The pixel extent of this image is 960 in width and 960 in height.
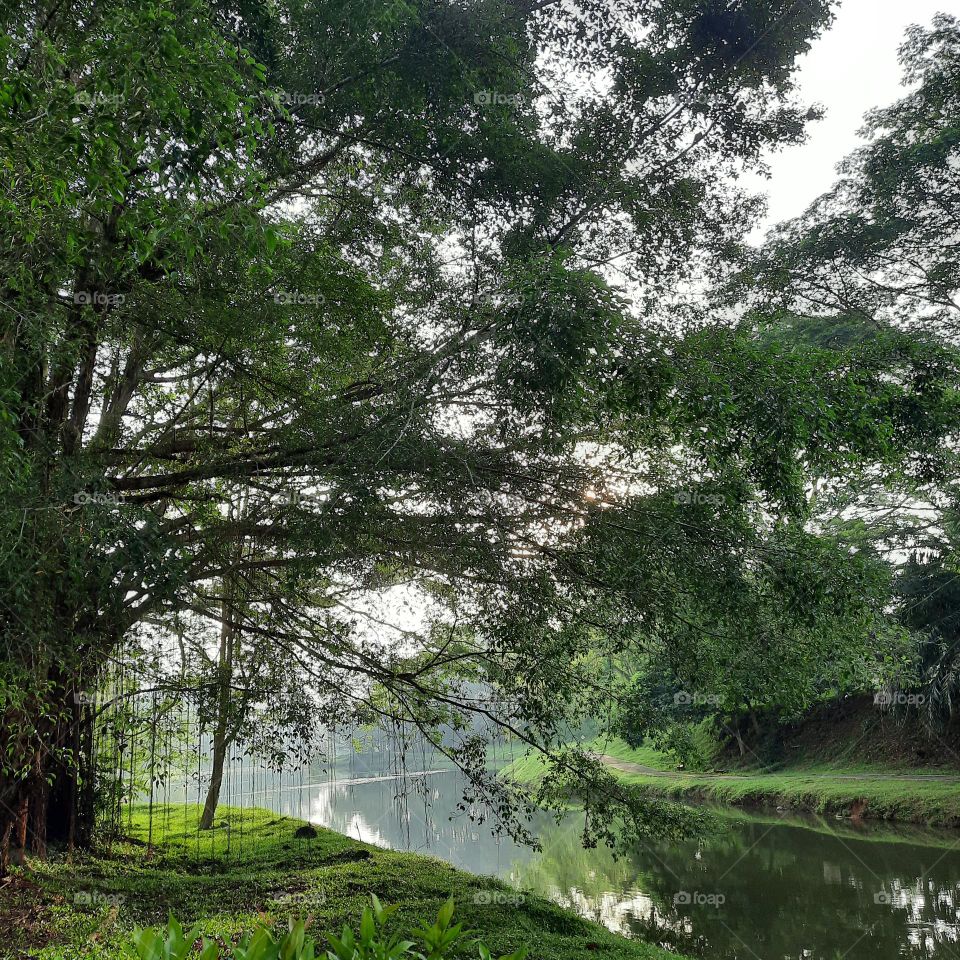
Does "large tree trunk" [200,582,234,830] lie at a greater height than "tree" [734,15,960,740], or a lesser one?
lesser

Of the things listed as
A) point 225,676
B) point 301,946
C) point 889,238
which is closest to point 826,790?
point 889,238

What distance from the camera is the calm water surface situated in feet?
27.4

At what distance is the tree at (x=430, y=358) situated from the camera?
14.6 ft

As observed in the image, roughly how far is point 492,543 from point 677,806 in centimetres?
294

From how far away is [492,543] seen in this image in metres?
6.12

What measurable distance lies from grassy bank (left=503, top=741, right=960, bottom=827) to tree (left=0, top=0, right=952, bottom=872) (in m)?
7.30

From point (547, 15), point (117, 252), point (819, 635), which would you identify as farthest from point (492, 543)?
point (547, 15)

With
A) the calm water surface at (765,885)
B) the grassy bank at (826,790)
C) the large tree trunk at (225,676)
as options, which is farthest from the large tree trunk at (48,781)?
the grassy bank at (826,790)

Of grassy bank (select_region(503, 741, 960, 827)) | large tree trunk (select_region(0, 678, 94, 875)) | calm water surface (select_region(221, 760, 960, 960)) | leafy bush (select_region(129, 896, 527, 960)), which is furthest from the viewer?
grassy bank (select_region(503, 741, 960, 827))

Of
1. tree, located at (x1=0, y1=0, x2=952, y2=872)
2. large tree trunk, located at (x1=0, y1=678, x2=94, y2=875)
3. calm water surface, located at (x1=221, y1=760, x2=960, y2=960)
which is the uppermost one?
tree, located at (x1=0, y1=0, x2=952, y2=872)

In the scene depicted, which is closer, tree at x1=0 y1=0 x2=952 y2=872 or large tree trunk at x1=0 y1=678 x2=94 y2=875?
tree at x1=0 y1=0 x2=952 y2=872

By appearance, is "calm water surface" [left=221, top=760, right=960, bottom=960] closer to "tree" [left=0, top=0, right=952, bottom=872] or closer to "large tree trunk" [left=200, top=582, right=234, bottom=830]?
"large tree trunk" [left=200, top=582, right=234, bottom=830]

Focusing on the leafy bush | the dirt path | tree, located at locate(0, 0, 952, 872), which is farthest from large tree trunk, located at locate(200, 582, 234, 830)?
the dirt path

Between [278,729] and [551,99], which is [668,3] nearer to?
[551,99]
